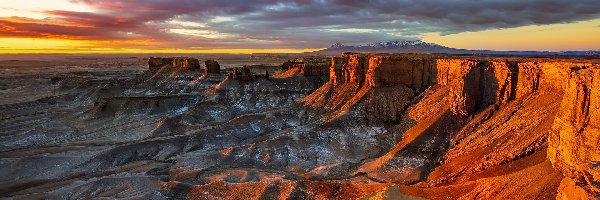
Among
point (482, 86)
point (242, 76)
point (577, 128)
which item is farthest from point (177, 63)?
point (577, 128)

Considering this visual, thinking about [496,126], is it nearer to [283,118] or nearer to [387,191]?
[387,191]

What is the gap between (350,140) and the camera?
46188 millimetres

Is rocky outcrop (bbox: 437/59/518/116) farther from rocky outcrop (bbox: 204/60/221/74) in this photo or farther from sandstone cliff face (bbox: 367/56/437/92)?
rocky outcrop (bbox: 204/60/221/74)

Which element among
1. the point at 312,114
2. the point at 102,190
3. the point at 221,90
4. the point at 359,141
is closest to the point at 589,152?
the point at 359,141

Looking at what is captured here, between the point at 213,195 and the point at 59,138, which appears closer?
the point at 213,195

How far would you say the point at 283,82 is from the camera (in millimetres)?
78750

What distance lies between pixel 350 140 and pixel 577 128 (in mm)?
27422

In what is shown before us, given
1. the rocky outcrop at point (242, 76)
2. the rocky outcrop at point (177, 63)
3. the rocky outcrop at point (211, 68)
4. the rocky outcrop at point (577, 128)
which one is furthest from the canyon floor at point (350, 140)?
the rocky outcrop at point (177, 63)

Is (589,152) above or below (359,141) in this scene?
above

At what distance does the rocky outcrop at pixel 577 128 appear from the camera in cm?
1855

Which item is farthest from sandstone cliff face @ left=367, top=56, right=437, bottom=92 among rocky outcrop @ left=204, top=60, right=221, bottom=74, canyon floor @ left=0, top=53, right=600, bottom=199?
rocky outcrop @ left=204, top=60, right=221, bottom=74

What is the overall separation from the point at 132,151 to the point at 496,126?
34.4m

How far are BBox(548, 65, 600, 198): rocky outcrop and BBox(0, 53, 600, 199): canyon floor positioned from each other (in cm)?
6

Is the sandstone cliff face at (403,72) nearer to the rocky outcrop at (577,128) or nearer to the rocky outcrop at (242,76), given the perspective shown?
the rocky outcrop at (577,128)
